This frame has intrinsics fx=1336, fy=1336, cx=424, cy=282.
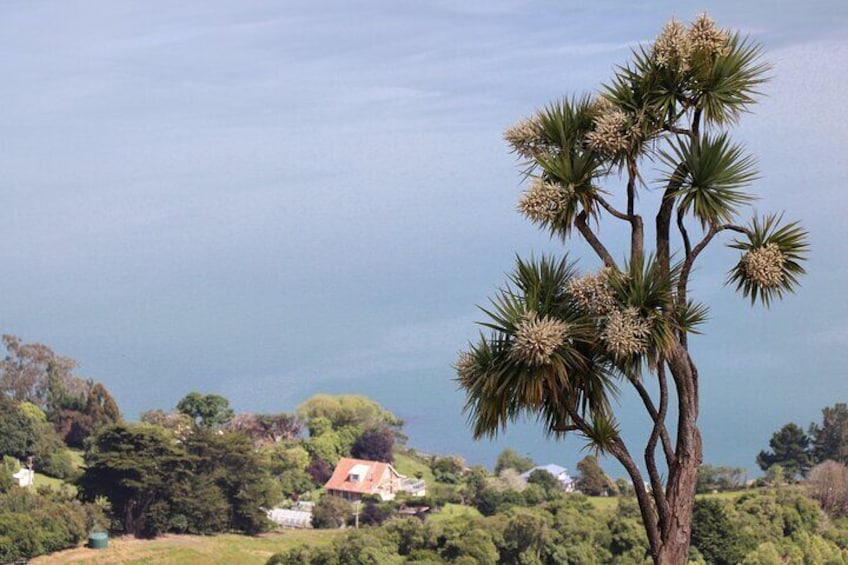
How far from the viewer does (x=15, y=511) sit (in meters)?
34.1

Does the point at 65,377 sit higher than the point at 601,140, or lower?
higher

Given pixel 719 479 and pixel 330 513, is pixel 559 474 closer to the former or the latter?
pixel 719 479

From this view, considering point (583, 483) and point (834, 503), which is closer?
point (834, 503)

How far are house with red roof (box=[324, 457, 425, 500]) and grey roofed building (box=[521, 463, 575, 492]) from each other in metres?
3.87

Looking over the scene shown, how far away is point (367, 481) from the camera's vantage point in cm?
4384

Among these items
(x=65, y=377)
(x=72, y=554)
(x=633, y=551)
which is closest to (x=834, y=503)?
(x=633, y=551)

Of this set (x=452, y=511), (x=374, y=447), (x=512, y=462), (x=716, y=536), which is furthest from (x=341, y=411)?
(x=716, y=536)

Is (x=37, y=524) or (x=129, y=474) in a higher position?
(x=129, y=474)

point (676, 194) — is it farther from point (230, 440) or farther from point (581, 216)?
point (230, 440)

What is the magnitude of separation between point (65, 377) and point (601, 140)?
4734cm

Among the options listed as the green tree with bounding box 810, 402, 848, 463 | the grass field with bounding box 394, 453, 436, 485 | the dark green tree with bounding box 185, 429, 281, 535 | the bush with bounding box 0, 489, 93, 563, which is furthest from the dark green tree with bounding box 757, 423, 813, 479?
the bush with bounding box 0, 489, 93, 563

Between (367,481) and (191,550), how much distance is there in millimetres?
9616

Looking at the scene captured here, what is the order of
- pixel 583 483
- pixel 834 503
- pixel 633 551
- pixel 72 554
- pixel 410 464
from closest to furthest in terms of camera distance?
pixel 633 551 < pixel 72 554 < pixel 834 503 < pixel 583 483 < pixel 410 464

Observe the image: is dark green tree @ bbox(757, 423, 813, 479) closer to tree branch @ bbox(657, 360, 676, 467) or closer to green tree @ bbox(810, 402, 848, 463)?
green tree @ bbox(810, 402, 848, 463)
